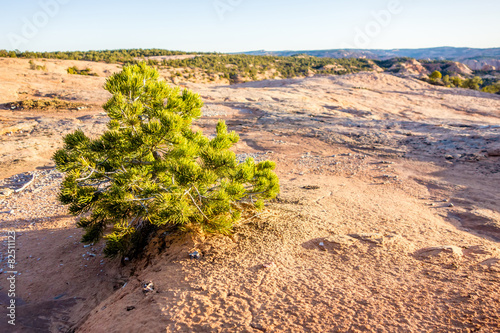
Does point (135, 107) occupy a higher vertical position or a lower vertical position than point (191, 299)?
higher

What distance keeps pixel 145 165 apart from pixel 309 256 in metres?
2.54

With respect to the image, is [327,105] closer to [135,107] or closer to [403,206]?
[403,206]

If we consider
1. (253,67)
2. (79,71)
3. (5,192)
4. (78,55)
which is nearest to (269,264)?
(5,192)

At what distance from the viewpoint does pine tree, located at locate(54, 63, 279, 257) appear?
3301 mm

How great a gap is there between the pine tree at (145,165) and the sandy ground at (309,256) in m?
0.67

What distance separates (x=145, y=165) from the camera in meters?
3.83

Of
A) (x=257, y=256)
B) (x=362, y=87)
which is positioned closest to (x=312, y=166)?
(x=257, y=256)

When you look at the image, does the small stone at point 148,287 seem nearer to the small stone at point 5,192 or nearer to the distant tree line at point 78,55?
the small stone at point 5,192

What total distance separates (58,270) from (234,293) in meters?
3.34

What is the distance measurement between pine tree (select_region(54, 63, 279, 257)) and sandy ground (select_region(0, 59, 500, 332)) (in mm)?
673

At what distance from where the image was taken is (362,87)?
23969mm

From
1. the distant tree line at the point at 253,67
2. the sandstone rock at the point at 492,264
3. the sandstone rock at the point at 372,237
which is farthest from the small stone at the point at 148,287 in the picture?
the distant tree line at the point at 253,67

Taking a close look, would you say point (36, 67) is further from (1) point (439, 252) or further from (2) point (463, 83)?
(2) point (463, 83)

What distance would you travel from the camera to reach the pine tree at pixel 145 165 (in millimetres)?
3301
